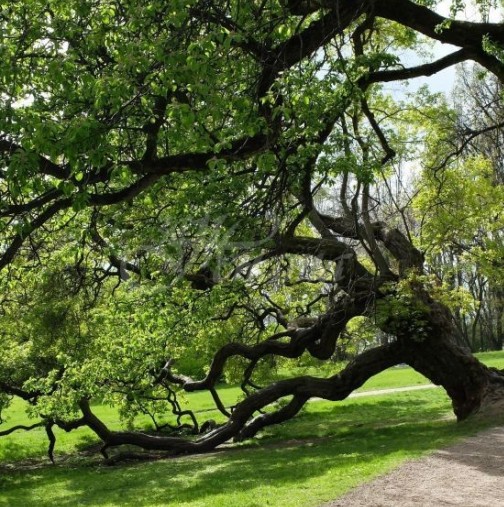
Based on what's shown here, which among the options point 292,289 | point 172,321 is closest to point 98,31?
point 172,321

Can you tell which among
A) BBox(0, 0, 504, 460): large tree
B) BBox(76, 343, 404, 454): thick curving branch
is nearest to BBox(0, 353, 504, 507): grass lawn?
BBox(76, 343, 404, 454): thick curving branch

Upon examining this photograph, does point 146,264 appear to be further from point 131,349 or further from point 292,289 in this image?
point 292,289

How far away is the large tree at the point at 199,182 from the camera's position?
7.39m

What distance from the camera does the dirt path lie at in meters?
8.46

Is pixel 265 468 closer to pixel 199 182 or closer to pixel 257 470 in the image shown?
pixel 257 470

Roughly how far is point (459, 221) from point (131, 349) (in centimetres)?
1090

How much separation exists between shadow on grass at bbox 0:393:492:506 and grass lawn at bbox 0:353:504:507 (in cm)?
2

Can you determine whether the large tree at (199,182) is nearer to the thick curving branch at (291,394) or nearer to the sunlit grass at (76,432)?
the thick curving branch at (291,394)

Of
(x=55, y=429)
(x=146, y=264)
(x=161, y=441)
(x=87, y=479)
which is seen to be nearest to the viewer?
(x=146, y=264)

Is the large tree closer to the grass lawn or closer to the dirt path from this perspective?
the grass lawn

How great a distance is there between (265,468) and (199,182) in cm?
645

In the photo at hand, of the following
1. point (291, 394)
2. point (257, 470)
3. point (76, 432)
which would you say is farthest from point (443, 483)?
point (76, 432)

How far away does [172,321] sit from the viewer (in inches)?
553

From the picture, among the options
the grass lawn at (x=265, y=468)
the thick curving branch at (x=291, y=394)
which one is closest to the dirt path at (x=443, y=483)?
the grass lawn at (x=265, y=468)
